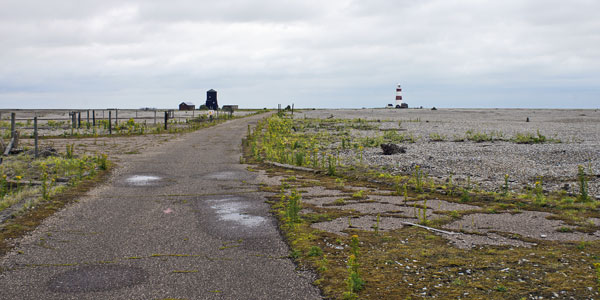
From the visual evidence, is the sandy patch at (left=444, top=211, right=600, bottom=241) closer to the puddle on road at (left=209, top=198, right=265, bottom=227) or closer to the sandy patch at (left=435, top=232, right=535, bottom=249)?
the sandy patch at (left=435, top=232, right=535, bottom=249)

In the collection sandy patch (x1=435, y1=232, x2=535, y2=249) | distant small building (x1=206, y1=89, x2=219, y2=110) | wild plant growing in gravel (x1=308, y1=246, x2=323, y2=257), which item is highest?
distant small building (x1=206, y1=89, x2=219, y2=110)

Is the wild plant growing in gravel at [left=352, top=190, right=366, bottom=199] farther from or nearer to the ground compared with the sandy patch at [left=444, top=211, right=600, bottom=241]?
farther from the ground

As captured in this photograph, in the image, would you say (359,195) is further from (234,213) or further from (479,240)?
(479,240)

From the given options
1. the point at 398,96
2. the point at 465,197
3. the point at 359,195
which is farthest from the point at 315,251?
the point at 398,96

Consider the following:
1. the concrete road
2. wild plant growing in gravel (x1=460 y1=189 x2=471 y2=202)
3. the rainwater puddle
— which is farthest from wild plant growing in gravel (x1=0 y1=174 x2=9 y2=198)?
wild plant growing in gravel (x1=460 y1=189 x2=471 y2=202)

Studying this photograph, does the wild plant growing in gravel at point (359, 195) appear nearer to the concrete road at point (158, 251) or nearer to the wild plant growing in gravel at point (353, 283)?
the concrete road at point (158, 251)

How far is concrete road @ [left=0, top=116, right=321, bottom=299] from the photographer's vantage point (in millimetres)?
4098

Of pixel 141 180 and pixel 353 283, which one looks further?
pixel 141 180

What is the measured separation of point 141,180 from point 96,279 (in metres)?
5.86

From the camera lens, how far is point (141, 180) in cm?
996

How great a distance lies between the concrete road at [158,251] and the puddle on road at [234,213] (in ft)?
0.05

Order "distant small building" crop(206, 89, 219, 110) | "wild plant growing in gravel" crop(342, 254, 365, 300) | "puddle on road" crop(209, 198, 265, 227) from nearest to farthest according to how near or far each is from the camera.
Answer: "wild plant growing in gravel" crop(342, 254, 365, 300)
"puddle on road" crop(209, 198, 265, 227)
"distant small building" crop(206, 89, 219, 110)

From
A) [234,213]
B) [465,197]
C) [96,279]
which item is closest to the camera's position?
[96,279]

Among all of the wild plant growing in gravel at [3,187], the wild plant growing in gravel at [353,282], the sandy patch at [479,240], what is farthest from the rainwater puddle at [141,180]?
the wild plant growing in gravel at [353,282]
